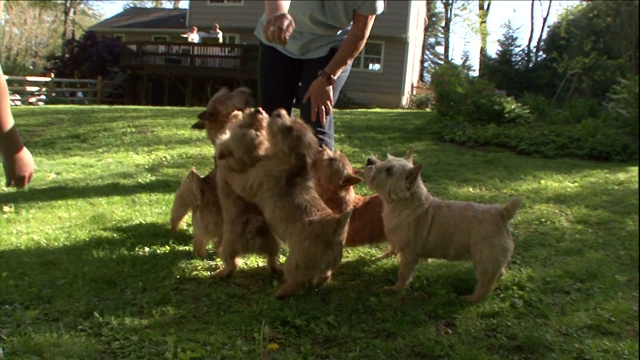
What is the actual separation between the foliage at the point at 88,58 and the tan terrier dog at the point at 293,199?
24827mm

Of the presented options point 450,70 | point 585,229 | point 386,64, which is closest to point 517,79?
point 450,70

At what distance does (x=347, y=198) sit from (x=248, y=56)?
755 inches

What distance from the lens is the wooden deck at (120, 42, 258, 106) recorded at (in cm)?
2281

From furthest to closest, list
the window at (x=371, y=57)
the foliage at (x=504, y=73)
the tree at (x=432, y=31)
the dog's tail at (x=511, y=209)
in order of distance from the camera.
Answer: the tree at (x=432, y=31) < the window at (x=371, y=57) < the foliage at (x=504, y=73) < the dog's tail at (x=511, y=209)

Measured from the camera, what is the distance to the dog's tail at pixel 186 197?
14.8 ft

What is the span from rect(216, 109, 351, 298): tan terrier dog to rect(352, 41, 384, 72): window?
74.7 ft

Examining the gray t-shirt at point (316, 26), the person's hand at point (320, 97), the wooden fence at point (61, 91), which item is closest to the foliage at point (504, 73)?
the gray t-shirt at point (316, 26)

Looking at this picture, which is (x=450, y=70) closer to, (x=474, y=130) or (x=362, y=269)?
(x=474, y=130)

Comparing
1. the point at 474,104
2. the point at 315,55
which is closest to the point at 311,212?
the point at 315,55

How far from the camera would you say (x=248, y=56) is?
22.7 metres

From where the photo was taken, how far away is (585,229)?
546 cm

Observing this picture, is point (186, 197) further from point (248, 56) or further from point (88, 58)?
point (88, 58)

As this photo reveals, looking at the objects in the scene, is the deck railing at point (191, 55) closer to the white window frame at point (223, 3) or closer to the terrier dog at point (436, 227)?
the white window frame at point (223, 3)

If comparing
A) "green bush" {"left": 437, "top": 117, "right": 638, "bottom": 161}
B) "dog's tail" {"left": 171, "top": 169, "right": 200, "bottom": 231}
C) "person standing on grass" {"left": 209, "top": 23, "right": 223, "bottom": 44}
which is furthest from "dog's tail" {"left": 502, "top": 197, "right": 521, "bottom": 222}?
"person standing on grass" {"left": 209, "top": 23, "right": 223, "bottom": 44}
